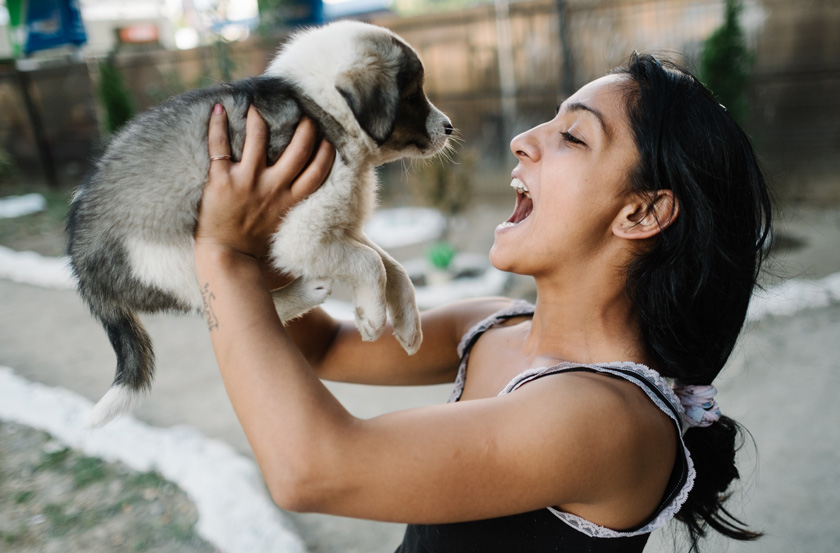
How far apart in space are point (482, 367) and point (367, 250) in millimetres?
487

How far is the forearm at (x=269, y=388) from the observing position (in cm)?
113

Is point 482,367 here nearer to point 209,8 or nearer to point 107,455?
point 107,455

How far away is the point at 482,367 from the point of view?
70.6 inches

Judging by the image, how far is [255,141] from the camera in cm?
153

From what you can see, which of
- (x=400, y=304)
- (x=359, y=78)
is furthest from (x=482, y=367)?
(x=359, y=78)

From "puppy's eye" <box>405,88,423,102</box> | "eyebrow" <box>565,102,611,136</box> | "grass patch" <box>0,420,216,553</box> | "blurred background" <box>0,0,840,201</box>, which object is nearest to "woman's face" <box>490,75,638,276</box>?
"eyebrow" <box>565,102,611,136</box>

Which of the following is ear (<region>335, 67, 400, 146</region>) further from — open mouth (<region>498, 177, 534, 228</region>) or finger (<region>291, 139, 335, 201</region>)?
open mouth (<region>498, 177, 534, 228</region>)

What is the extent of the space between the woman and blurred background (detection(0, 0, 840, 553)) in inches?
16.1

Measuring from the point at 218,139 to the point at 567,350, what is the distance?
1.06m

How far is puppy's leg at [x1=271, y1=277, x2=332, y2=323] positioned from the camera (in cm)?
171

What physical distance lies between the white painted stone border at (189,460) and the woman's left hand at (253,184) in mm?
1882

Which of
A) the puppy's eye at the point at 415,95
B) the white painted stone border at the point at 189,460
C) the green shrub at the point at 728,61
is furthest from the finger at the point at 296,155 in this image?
the green shrub at the point at 728,61

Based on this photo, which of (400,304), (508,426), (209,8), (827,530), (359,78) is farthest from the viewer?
(209,8)

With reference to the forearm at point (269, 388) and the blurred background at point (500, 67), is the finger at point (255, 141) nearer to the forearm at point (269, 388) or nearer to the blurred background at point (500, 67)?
the forearm at point (269, 388)
